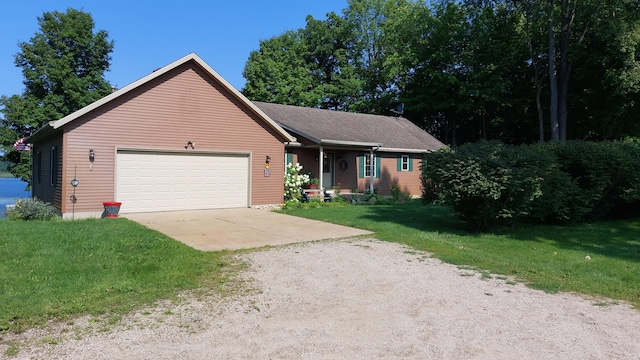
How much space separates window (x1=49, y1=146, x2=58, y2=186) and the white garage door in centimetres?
199

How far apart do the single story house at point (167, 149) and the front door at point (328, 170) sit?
2144 mm

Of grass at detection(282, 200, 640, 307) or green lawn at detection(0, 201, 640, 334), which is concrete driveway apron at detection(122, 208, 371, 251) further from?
grass at detection(282, 200, 640, 307)

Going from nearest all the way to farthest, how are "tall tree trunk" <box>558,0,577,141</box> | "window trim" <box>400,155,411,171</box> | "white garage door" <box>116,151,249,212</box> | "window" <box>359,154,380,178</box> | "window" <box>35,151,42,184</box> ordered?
"white garage door" <box>116,151,249,212</box> < "window" <box>35,151,42,184</box> < "window" <box>359,154,380,178</box> < "window trim" <box>400,155,411,171</box> < "tall tree trunk" <box>558,0,577,141</box>

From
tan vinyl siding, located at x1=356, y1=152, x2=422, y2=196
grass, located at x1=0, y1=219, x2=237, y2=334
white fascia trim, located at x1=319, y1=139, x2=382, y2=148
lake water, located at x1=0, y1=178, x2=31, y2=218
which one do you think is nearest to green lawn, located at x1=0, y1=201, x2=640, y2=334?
grass, located at x1=0, y1=219, x2=237, y2=334

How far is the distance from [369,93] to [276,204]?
24460mm

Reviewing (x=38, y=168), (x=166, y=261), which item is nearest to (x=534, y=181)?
(x=166, y=261)

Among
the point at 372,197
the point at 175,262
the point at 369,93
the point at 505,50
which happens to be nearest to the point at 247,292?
the point at 175,262

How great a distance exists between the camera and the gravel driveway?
349 cm

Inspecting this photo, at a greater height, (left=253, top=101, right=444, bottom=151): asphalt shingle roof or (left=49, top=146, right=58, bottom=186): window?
(left=253, top=101, right=444, bottom=151): asphalt shingle roof

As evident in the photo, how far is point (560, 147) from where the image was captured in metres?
11.3

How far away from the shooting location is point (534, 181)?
8938mm

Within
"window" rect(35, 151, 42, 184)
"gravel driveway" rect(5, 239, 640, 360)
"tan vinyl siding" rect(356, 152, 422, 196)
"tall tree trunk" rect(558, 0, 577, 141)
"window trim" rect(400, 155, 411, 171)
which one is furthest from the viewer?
"tall tree trunk" rect(558, 0, 577, 141)

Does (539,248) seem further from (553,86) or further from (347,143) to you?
(553,86)

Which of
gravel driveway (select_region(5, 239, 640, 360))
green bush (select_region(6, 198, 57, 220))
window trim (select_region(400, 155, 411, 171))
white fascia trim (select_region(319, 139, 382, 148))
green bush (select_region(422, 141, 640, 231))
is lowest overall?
gravel driveway (select_region(5, 239, 640, 360))
